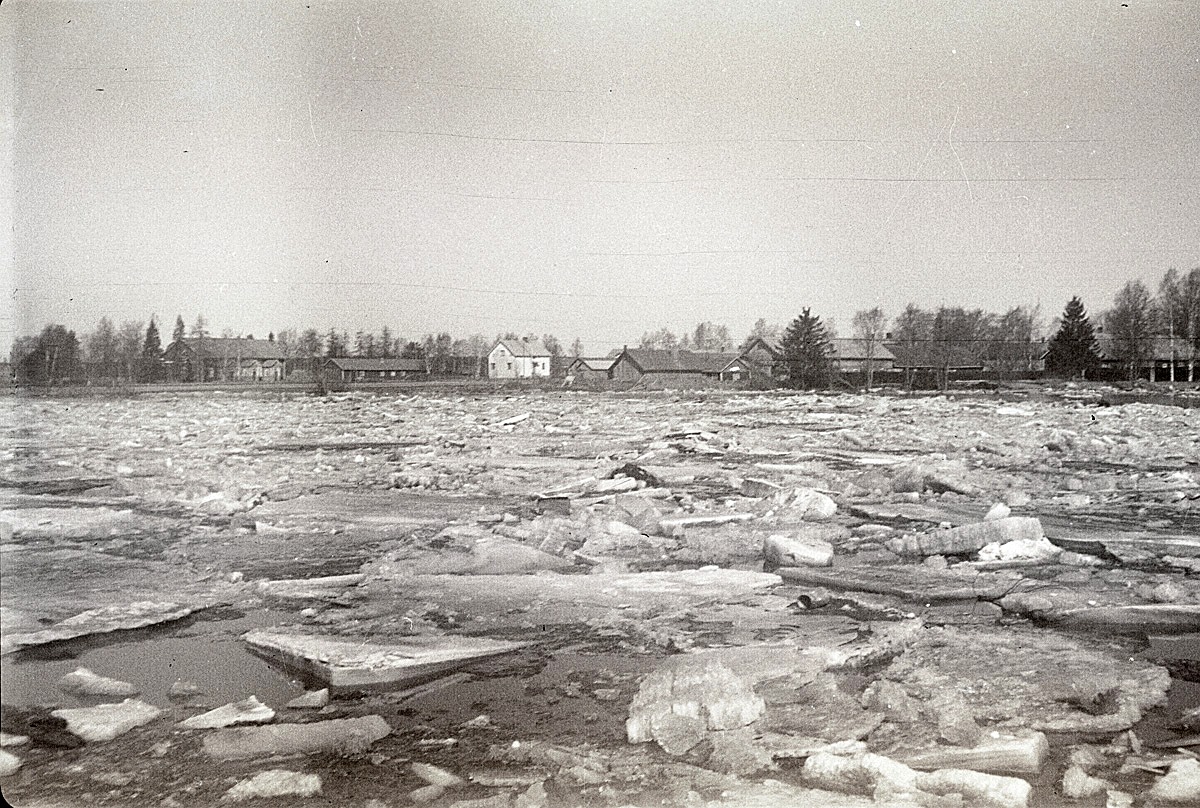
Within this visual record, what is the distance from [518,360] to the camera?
3.32 metres

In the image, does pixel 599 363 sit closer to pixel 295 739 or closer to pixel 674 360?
pixel 674 360

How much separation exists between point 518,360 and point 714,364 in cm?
79

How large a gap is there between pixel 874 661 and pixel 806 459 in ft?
2.72

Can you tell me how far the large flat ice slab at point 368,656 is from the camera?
2775 millimetres

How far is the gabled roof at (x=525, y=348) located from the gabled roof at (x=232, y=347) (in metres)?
0.84

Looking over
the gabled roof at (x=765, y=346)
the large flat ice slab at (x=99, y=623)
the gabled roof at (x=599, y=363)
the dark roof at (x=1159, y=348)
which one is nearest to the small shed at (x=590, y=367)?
the gabled roof at (x=599, y=363)

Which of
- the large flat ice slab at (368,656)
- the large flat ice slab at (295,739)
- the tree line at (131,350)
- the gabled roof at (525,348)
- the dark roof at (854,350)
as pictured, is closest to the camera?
the large flat ice slab at (295,739)

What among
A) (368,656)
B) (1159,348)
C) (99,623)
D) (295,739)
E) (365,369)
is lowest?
(295,739)

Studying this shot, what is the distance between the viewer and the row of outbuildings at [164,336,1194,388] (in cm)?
331

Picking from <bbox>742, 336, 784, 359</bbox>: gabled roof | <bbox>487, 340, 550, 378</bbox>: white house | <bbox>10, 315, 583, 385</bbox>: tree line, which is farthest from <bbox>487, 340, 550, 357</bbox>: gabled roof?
<bbox>742, 336, 784, 359</bbox>: gabled roof

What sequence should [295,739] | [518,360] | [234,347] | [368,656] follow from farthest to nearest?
[518,360] → [234,347] → [368,656] → [295,739]

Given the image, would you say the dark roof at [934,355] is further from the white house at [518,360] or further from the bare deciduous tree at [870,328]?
the white house at [518,360]

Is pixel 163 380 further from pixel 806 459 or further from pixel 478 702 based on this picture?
pixel 806 459

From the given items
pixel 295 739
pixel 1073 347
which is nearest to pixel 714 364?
pixel 1073 347
